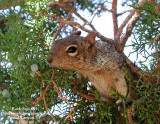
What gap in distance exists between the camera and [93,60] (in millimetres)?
1143

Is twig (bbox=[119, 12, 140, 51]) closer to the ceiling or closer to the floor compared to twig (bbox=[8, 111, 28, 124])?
closer to the ceiling

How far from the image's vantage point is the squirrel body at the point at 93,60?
3.59 feet

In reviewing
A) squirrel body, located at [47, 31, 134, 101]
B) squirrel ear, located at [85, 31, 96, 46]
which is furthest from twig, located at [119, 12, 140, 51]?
squirrel ear, located at [85, 31, 96, 46]

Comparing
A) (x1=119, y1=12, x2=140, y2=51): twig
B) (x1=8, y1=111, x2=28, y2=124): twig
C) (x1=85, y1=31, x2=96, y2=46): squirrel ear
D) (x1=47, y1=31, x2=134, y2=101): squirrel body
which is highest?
(x1=119, y1=12, x2=140, y2=51): twig

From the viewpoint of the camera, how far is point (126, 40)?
1.42m

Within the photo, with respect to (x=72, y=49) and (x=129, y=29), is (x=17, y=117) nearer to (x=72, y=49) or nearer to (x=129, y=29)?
(x=72, y=49)

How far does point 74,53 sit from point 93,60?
4.6 inches

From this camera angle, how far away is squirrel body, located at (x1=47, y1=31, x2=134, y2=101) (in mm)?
1093

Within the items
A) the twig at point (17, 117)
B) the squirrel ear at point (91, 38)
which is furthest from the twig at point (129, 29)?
the twig at point (17, 117)

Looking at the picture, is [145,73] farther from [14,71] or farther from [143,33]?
[14,71]

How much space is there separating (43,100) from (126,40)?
71 cm

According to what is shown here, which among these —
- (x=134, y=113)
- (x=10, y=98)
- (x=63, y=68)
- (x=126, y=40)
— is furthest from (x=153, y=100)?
(x=10, y=98)

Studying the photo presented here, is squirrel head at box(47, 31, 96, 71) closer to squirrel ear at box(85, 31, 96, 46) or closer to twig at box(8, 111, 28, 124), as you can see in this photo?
squirrel ear at box(85, 31, 96, 46)

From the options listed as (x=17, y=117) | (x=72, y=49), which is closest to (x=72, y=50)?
(x=72, y=49)
